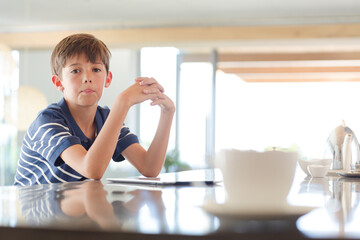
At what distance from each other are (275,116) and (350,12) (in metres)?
1.58

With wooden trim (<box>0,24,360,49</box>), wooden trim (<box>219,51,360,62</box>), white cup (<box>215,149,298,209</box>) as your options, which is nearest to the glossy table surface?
white cup (<box>215,149,298,209</box>)

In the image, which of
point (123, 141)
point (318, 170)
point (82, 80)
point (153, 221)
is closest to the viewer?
point (153, 221)

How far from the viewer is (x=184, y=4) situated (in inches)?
196

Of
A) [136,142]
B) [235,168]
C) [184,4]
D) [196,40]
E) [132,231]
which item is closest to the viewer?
[132,231]

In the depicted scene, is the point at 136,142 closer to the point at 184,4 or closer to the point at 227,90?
the point at 184,4

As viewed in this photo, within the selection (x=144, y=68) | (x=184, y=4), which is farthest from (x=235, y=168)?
(x=144, y=68)

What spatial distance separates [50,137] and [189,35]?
4673 millimetres

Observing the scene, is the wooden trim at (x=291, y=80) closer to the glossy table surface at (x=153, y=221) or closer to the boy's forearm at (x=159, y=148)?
the boy's forearm at (x=159, y=148)

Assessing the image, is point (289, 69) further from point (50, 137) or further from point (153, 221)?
point (153, 221)

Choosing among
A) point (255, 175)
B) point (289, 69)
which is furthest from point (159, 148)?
point (289, 69)

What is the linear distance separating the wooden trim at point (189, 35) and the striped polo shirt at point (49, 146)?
4.40 metres

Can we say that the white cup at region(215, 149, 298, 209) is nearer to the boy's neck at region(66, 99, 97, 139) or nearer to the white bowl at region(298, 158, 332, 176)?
the white bowl at region(298, 158, 332, 176)

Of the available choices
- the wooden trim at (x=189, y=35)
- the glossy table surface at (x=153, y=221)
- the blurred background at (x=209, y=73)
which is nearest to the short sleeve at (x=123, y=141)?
the glossy table surface at (x=153, y=221)

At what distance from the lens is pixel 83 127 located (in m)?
1.56
